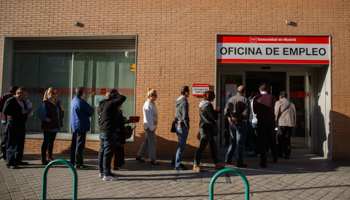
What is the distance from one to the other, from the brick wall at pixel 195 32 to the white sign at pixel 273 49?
0.20 metres

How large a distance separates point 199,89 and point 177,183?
9.80ft

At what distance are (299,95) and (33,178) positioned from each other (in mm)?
7636

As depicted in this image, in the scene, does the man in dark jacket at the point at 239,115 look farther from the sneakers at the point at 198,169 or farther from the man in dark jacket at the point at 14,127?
the man in dark jacket at the point at 14,127

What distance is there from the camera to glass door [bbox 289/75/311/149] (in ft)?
Answer: 26.7

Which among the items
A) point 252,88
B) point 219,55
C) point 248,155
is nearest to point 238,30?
point 219,55

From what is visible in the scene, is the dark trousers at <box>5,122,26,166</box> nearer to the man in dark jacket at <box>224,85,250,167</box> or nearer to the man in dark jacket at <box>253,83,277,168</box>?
the man in dark jacket at <box>224,85,250,167</box>

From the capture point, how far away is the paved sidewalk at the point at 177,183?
4328 mm

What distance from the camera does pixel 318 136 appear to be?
7.74m

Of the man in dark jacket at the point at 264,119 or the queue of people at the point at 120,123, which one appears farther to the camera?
the man in dark jacket at the point at 264,119

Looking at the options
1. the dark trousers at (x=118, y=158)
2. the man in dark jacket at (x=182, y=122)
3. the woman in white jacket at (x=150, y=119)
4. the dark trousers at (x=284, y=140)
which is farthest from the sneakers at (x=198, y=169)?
the dark trousers at (x=284, y=140)

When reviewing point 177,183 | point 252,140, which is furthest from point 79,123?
point 252,140

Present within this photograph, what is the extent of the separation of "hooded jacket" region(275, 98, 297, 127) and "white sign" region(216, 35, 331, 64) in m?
1.21

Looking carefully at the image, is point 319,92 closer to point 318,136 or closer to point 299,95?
point 299,95

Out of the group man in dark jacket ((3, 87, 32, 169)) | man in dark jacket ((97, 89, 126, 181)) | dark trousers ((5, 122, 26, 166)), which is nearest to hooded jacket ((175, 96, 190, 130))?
man in dark jacket ((97, 89, 126, 181))
